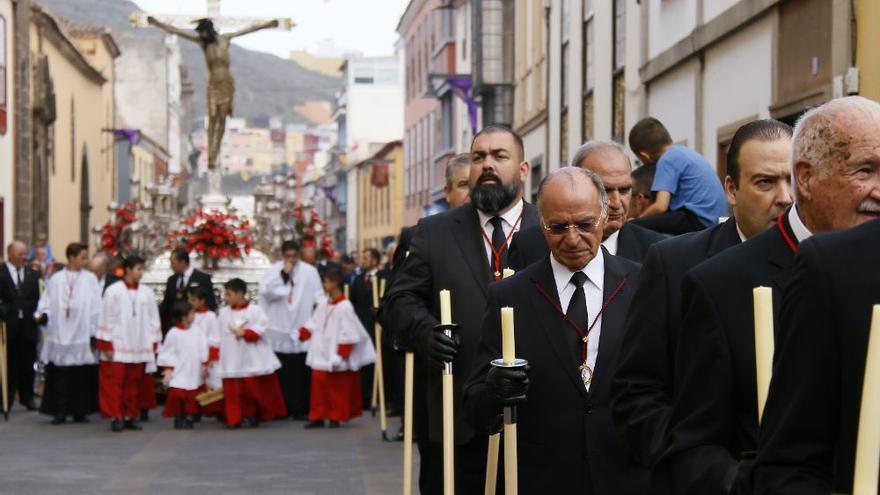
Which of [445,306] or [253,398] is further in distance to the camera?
[253,398]

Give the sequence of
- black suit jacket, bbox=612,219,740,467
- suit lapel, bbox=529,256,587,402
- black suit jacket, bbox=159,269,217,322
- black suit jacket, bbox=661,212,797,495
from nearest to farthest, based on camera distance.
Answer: black suit jacket, bbox=661,212,797,495 → black suit jacket, bbox=612,219,740,467 → suit lapel, bbox=529,256,587,402 → black suit jacket, bbox=159,269,217,322

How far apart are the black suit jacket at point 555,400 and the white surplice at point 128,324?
41.2 ft

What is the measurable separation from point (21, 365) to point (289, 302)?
137 inches

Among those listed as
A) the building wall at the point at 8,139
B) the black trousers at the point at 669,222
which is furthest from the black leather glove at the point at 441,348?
the building wall at the point at 8,139

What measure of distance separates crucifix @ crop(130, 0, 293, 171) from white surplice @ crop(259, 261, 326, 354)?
1027cm

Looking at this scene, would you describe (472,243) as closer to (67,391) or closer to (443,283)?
(443,283)

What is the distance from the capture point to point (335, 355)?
17.8 meters

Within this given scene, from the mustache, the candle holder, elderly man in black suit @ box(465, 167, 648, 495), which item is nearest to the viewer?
the mustache

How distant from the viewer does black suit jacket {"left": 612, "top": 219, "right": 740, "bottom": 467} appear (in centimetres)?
402

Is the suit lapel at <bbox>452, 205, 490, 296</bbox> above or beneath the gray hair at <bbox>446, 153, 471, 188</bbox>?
beneath

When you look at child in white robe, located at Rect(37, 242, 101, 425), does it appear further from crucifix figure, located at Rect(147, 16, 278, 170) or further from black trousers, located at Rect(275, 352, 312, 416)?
crucifix figure, located at Rect(147, 16, 278, 170)

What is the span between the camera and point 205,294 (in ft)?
61.1

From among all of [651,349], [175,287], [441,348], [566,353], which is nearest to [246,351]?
[175,287]

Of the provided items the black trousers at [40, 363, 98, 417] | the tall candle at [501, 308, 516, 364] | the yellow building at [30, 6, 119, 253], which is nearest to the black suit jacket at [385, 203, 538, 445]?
the tall candle at [501, 308, 516, 364]
